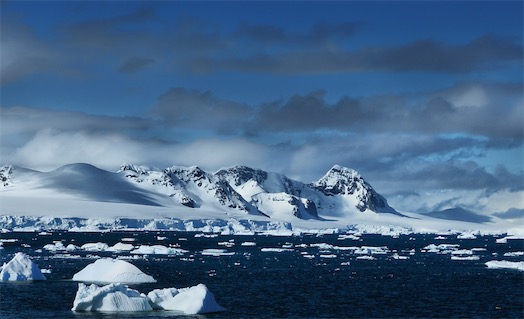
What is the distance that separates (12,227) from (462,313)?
470 feet

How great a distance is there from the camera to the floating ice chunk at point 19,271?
162ft

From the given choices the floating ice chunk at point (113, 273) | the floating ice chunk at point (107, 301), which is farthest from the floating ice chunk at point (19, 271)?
the floating ice chunk at point (107, 301)

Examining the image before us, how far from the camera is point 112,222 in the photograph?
592ft

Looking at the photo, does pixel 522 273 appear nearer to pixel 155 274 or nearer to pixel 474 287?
pixel 474 287

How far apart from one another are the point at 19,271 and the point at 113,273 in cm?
637

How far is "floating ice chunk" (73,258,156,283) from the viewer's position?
49259 mm

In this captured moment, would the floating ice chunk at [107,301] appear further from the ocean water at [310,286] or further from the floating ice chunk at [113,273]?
the floating ice chunk at [113,273]

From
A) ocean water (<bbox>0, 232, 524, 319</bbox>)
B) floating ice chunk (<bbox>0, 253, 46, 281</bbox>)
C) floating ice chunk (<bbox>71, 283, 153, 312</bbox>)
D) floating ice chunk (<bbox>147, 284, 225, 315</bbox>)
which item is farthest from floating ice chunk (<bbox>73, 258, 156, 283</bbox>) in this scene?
floating ice chunk (<bbox>147, 284, 225, 315</bbox>)

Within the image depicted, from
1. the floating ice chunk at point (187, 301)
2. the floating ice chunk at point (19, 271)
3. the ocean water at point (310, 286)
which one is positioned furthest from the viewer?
the floating ice chunk at point (19, 271)

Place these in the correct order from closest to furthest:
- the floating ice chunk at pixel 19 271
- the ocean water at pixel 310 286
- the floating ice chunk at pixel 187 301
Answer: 1. the floating ice chunk at pixel 187 301
2. the ocean water at pixel 310 286
3. the floating ice chunk at pixel 19 271

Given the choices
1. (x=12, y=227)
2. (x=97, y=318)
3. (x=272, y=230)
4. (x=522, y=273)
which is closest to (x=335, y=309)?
(x=97, y=318)

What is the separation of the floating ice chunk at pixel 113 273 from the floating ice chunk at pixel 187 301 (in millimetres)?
12334

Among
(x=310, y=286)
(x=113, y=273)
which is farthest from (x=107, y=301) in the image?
(x=310, y=286)

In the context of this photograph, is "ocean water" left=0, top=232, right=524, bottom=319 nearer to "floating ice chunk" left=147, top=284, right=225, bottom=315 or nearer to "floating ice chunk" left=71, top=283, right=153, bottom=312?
"floating ice chunk" left=71, top=283, right=153, bottom=312
